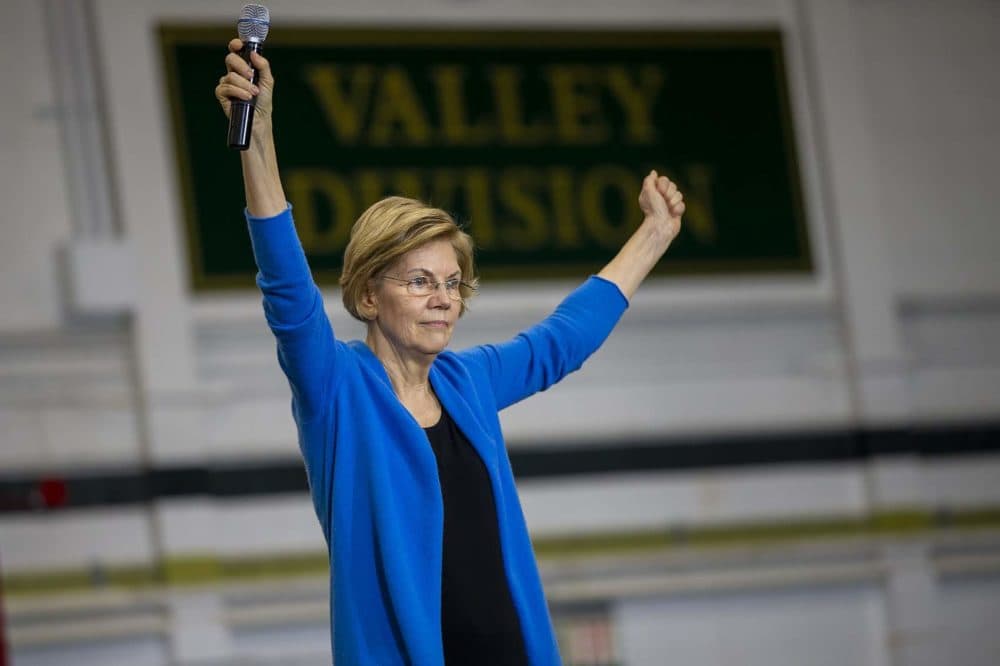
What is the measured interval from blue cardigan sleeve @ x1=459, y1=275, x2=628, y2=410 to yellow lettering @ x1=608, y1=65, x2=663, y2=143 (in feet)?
10.9

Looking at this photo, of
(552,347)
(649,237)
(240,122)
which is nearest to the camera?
(240,122)

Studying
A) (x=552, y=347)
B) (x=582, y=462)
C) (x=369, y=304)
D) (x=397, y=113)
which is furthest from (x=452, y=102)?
(x=369, y=304)

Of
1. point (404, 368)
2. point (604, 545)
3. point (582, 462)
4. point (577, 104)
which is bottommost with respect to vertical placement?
point (604, 545)

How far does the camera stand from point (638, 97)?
5.79 meters

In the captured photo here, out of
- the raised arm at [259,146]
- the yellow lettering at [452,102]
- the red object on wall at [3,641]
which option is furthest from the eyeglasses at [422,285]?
the yellow lettering at [452,102]

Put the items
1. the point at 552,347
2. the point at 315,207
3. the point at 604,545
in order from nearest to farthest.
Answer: the point at 552,347, the point at 315,207, the point at 604,545

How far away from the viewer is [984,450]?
19.9 ft

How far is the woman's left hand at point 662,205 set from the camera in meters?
2.58

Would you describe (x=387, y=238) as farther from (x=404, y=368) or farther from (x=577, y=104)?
(x=577, y=104)

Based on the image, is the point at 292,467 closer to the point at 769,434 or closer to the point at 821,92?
the point at 769,434

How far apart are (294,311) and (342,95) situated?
3511 mm

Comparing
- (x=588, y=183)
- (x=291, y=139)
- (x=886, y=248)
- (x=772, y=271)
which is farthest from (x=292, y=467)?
(x=886, y=248)

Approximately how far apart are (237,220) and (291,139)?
0.36m

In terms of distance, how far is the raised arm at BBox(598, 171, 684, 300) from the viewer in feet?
8.30
